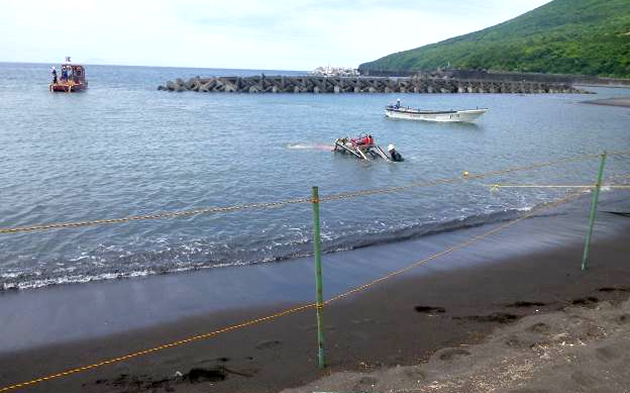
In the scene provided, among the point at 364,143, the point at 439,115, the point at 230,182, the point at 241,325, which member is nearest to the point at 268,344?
the point at 241,325

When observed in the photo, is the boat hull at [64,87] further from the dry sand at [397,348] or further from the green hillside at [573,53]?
the green hillside at [573,53]

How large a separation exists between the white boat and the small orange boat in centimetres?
4766

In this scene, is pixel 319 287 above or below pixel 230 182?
above

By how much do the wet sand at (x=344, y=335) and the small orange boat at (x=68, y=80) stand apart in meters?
69.4

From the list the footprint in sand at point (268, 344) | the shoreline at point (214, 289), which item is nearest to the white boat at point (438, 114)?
the shoreline at point (214, 289)

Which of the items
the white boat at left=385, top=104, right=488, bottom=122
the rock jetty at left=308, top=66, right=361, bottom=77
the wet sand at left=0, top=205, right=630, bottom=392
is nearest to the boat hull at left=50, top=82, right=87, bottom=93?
the white boat at left=385, top=104, right=488, bottom=122

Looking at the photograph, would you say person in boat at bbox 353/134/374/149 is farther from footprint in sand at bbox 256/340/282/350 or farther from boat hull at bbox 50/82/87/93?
boat hull at bbox 50/82/87/93

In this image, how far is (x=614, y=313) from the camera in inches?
329

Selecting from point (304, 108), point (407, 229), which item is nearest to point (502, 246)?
point (407, 229)

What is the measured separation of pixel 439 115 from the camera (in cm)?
4388

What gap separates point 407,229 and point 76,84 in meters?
69.7

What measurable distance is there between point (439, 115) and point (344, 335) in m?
38.4

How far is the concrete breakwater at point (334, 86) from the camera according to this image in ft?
281

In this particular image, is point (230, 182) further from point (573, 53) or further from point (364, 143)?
point (573, 53)
